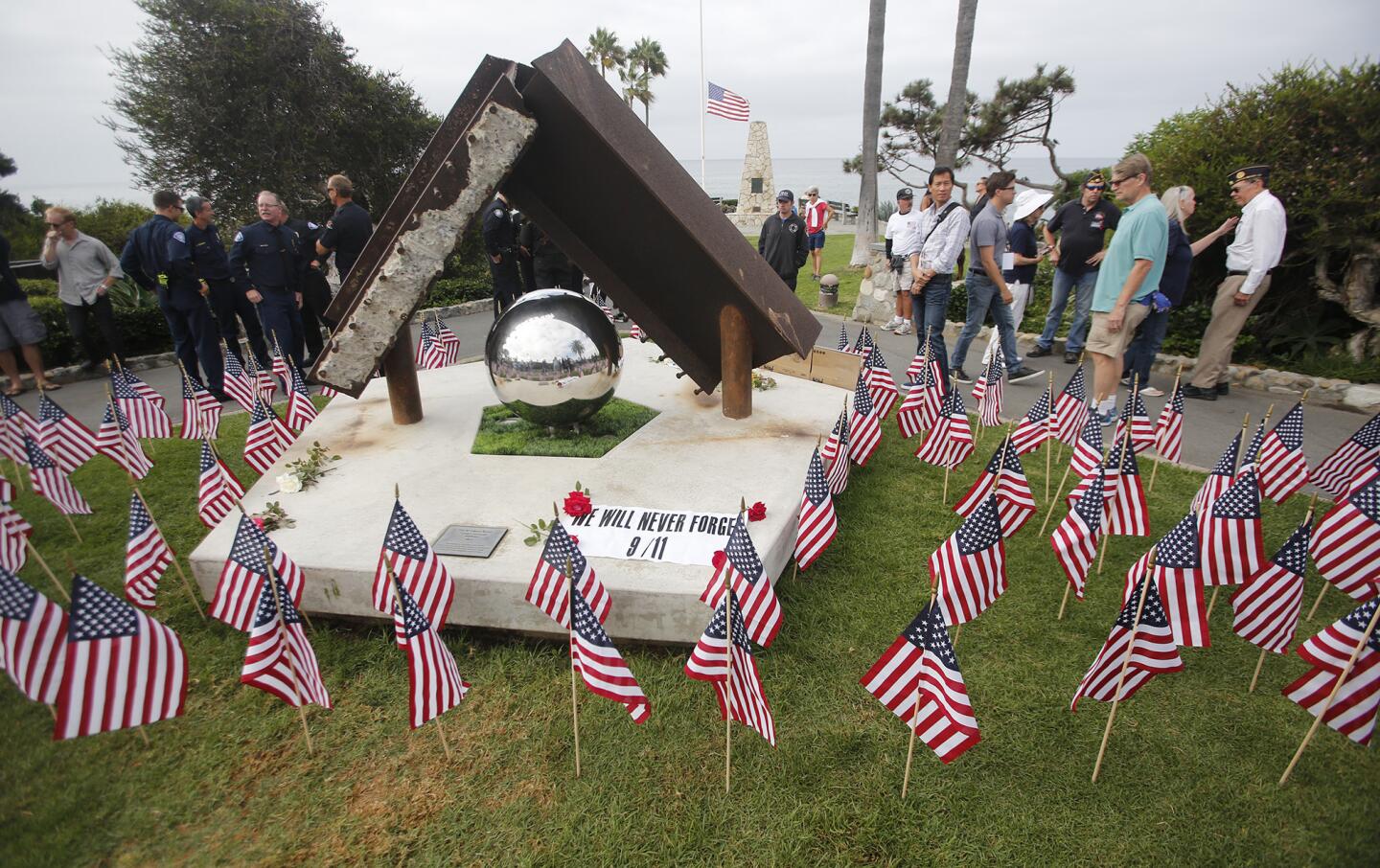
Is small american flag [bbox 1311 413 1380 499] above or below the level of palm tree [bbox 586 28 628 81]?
below

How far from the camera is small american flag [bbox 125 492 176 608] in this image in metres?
3.59

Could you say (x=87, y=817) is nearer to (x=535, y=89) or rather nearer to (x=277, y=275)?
(x=535, y=89)

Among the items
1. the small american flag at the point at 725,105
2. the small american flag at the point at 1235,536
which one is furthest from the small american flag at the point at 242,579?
the small american flag at the point at 725,105

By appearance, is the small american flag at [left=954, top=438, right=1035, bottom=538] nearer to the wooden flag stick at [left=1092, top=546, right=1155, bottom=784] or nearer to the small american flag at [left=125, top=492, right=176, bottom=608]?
the wooden flag stick at [left=1092, top=546, right=1155, bottom=784]

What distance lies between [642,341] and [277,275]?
4.71m

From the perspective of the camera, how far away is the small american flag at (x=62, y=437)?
534 cm

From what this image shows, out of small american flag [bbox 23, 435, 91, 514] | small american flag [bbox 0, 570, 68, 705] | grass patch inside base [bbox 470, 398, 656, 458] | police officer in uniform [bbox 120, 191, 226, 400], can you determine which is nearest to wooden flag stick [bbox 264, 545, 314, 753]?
small american flag [bbox 0, 570, 68, 705]

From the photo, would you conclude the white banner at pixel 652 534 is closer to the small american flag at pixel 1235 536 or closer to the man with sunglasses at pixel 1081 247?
the small american flag at pixel 1235 536

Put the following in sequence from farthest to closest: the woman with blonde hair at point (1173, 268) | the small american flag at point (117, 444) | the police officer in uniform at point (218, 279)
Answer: the police officer in uniform at point (218, 279)
the woman with blonde hair at point (1173, 268)
the small american flag at point (117, 444)

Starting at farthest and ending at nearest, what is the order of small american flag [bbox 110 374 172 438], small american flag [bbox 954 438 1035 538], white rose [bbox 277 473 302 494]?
1. small american flag [bbox 110 374 172 438]
2. white rose [bbox 277 473 302 494]
3. small american flag [bbox 954 438 1035 538]

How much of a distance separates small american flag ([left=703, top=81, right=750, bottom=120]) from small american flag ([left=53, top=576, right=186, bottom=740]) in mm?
24746

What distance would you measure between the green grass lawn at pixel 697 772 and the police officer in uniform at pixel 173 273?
5351mm

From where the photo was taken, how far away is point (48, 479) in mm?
4680

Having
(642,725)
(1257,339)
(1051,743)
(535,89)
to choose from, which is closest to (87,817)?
(642,725)
